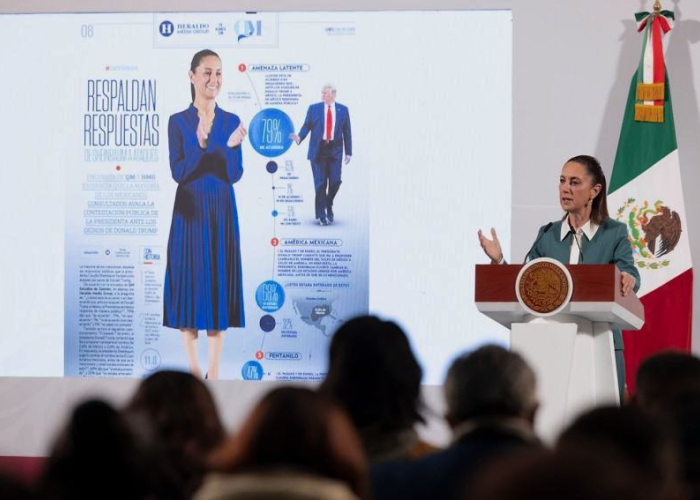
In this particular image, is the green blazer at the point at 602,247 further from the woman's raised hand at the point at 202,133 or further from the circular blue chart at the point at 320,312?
the woman's raised hand at the point at 202,133

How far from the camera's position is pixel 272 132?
21.4 ft

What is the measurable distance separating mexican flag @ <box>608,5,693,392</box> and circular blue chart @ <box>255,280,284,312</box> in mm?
1980

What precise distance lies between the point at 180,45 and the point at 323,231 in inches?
54.7

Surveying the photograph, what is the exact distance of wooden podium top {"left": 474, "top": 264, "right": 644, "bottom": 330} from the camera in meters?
3.64

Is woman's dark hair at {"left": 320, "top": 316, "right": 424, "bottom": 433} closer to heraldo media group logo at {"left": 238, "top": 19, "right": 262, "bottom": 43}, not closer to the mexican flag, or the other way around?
the mexican flag

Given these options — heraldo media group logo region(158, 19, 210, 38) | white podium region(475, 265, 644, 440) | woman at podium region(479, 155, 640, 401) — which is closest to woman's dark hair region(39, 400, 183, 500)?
white podium region(475, 265, 644, 440)

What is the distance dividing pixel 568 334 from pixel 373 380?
60.5 inches

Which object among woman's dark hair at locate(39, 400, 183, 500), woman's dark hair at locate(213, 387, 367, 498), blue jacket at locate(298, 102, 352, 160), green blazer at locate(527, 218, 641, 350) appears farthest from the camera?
blue jacket at locate(298, 102, 352, 160)

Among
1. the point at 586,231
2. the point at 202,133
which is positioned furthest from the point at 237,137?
the point at 586,231

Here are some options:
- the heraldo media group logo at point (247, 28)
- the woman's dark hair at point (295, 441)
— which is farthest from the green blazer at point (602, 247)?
the woman's dark hair at point (295, 441)

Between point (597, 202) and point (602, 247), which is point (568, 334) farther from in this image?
point (597, 202)

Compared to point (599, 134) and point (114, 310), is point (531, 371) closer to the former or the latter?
point (599, 134)

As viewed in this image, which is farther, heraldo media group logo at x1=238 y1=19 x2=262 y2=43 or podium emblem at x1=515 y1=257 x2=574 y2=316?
heraldo media group logo at x1=238 y1=19 x2=262 y2=43

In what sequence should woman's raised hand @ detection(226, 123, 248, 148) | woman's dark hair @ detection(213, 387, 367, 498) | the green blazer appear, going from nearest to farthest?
woman's dark hair @ detection(213, 387, 367, 498), the green blazer, woman's raised hand @ detection(226, 123, 248, 148)
